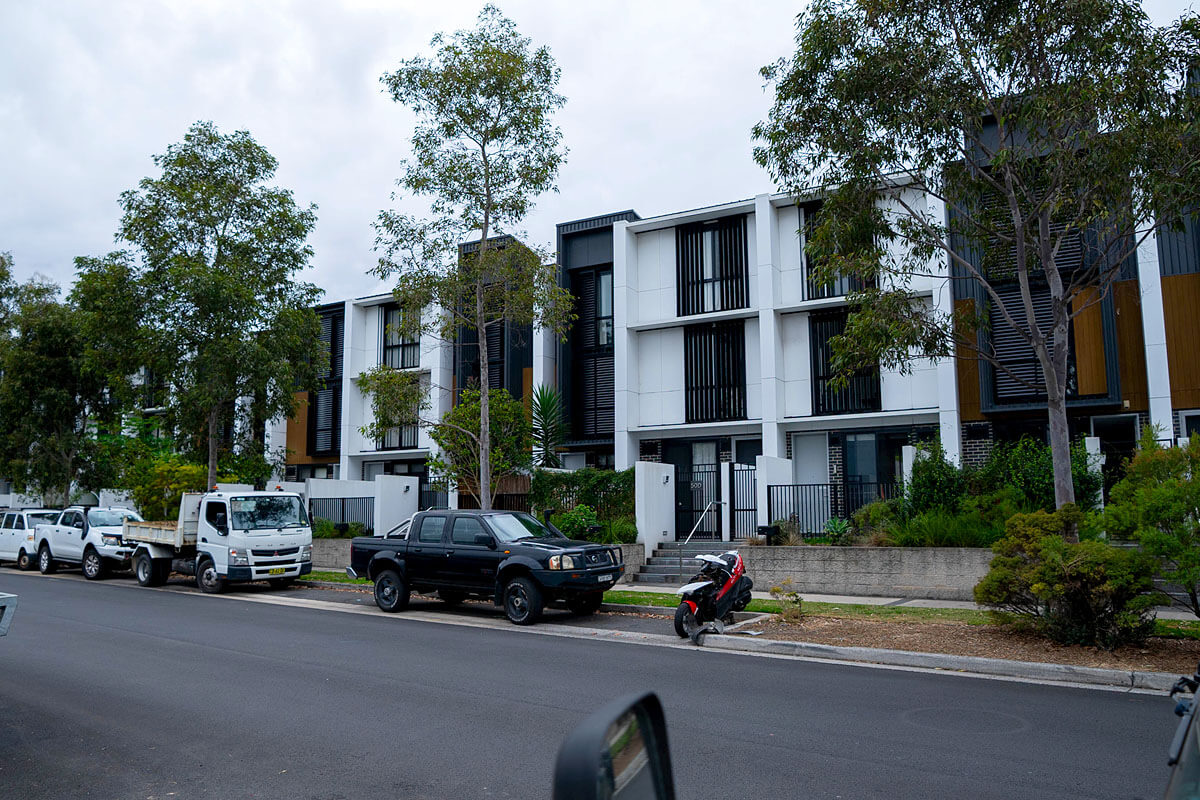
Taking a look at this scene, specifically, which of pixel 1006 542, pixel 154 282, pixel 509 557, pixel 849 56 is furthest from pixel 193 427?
pixel 1006 542

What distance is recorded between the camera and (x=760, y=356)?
25406mm

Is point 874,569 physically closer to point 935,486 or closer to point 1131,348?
point 935,486

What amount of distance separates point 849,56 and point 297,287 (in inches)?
675

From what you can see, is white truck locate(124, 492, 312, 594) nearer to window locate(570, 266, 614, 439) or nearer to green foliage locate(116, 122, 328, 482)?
green foliage locate(116, 122, 328, 482)

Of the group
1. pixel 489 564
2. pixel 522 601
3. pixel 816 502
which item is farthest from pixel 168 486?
pixel 816 502

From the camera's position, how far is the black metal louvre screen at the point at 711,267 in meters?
26.1

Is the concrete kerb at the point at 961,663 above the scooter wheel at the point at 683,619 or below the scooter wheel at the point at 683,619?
below

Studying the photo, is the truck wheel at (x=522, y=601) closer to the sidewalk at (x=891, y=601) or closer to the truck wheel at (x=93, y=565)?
the sidewalk at (x=891, y=601)

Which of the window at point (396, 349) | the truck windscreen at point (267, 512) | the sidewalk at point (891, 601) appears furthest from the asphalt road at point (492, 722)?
the window at point (396, 349)

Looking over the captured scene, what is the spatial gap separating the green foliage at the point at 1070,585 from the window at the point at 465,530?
7.89 m

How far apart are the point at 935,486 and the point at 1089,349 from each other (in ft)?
19.5

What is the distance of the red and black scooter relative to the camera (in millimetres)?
12430

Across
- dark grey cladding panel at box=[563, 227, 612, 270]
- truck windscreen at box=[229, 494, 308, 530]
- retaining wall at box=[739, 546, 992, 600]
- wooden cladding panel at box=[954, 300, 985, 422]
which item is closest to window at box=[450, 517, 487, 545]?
retaining wall at box=[739, 546, 992, 600]

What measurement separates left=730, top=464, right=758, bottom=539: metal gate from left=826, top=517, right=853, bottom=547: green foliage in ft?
8.54
